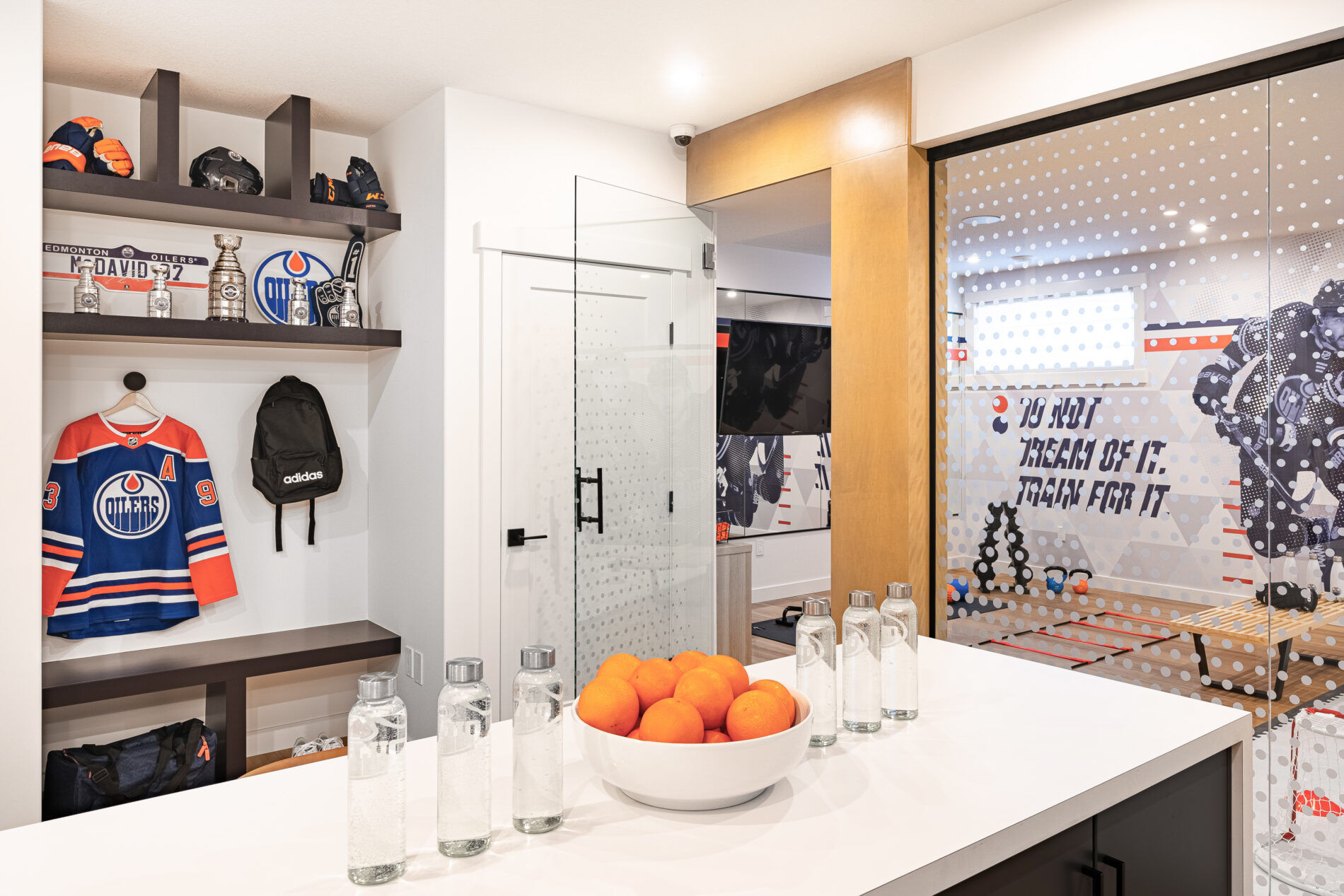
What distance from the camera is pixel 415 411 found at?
11.0ft

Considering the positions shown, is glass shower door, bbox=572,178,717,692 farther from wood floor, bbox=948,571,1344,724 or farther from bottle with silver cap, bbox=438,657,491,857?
bottle with silver cap, bbox=438,657,491,857

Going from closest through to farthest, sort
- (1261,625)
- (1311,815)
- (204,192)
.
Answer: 1. (1311,815)
2. (1261,625)
3. (204,192)

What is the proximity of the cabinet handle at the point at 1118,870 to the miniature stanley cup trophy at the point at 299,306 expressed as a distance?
310 centimetres

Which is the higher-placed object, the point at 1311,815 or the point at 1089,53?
the point at 1089,53

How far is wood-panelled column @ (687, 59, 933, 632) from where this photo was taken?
291cm

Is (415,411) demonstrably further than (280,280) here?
No

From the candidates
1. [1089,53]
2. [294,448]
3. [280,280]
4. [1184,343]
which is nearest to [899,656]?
[1184,343]

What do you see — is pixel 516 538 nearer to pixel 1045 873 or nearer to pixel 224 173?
pixel 224 173

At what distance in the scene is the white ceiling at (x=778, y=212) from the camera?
3.53 m

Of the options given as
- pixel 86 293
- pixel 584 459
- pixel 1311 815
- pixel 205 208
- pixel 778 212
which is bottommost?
pixel 1311 815

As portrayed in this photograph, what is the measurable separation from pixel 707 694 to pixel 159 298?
2.87 meters

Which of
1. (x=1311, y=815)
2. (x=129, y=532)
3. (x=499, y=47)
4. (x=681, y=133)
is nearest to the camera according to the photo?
(x=1311, y=815)

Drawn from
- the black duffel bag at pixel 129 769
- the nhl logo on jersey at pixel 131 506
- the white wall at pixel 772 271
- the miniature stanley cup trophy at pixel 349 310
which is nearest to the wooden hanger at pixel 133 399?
the nhl logo on jersey at pixel 131 506

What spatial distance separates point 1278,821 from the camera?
6.97ft
